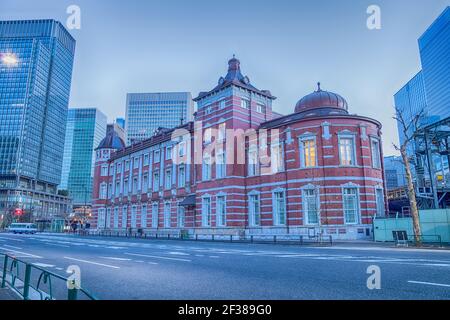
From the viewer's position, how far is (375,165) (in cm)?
3000

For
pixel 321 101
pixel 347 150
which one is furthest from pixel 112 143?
pixel 347 150

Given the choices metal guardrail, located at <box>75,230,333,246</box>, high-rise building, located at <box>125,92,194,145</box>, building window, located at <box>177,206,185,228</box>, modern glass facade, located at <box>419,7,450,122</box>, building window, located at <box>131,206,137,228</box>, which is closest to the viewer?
metal guardrail, located at <box>75,230,333,246</box>

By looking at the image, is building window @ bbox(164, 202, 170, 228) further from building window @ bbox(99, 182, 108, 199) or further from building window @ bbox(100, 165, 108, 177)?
building window @ bbox(100, 165, 108, 177)

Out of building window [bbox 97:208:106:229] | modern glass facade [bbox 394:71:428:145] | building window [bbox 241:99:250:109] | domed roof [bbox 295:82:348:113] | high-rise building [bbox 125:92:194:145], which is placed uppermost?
high-rise building [bbox 125:92:194:145]

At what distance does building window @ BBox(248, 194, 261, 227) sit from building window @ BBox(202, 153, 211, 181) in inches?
227

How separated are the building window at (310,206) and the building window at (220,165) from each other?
9370 mm

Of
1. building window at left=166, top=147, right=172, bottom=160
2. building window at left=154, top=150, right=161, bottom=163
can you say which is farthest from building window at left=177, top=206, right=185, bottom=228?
building window at left=154, top=150, right=161, bottom=163

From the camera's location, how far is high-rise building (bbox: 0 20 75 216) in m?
104

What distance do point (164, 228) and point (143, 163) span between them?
Answer: 1180 centimetres

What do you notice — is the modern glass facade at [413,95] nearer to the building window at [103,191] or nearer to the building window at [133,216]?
the building window at [133,216]

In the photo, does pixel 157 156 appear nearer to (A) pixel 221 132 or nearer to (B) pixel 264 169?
(A) pixel 221 132
